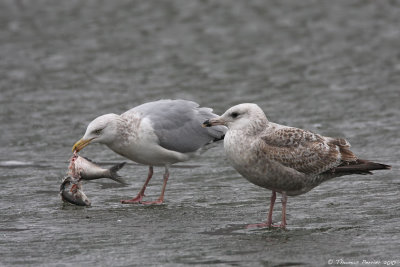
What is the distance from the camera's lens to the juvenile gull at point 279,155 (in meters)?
7.92

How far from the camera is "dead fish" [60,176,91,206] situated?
9.12 meters

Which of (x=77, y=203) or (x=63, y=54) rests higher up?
(x=63, y=54)

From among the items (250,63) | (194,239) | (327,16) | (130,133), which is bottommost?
(194,239)

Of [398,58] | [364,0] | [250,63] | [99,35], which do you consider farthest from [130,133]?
[364,0]

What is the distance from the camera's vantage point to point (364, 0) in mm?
20922

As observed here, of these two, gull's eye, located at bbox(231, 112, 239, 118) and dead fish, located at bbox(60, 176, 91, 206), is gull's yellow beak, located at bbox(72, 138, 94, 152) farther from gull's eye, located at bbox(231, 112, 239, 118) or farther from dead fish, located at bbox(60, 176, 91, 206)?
gull's eye, located at bbox(231, 112, 239, 118)

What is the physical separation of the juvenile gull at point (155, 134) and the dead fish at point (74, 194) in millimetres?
368

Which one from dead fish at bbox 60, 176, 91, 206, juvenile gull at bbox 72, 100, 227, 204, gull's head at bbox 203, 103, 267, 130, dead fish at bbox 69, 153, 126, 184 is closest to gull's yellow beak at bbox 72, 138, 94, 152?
juvenile gull at bbox 72, 100, 227, 204

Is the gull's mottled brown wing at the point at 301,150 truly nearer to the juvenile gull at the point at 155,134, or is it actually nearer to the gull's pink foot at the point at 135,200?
the juvenile gull at the point at 155,134

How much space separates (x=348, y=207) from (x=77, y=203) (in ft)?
9.36

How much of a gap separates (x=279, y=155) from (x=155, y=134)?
2.06 m

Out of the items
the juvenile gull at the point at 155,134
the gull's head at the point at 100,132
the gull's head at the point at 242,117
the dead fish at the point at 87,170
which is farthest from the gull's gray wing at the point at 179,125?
the gull's head at the point at 242,117

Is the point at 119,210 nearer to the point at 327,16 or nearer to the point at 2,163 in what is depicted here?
the point at 2,163

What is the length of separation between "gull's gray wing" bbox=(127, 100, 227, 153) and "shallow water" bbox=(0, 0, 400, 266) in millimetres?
498
